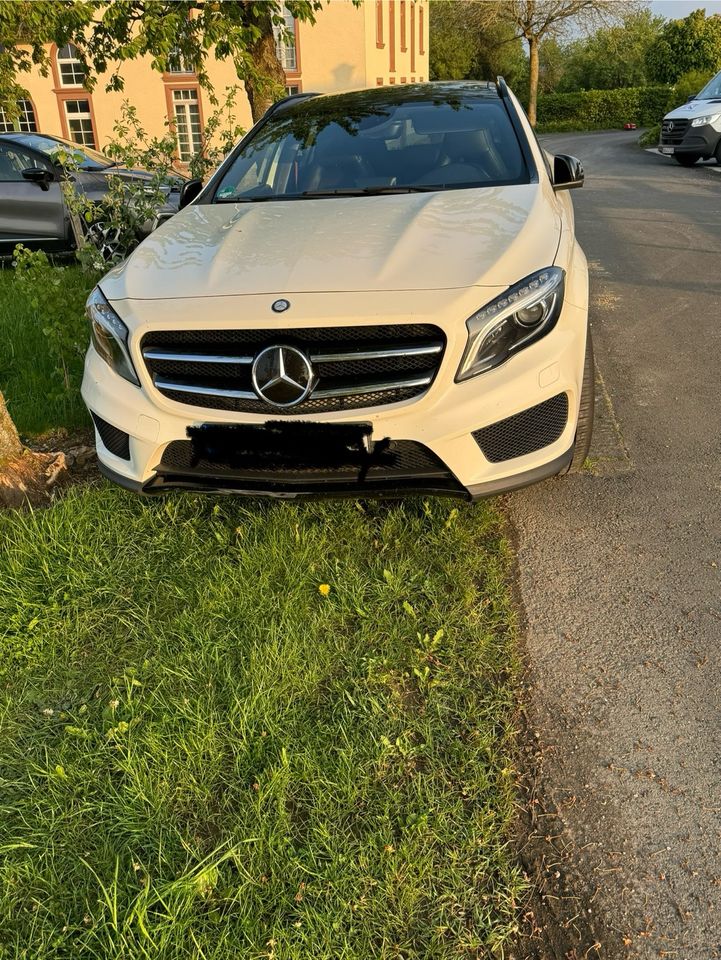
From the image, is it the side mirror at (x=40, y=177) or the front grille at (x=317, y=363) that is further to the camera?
the side mirror at (x=40, y=177)

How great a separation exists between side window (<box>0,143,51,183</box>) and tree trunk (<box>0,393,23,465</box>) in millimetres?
7059

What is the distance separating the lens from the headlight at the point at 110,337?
3.04 meters

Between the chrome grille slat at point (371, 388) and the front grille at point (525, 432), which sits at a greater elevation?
the chrome grille slat at point (371, 388)

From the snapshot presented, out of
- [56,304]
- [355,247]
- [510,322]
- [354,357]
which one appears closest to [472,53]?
[56,304]

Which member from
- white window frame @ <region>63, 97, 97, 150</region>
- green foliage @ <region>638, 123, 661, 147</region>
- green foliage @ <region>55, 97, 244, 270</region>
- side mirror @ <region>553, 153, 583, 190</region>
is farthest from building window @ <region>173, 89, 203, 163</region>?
side mirror @ <region>553, 153, 583, 190</region>

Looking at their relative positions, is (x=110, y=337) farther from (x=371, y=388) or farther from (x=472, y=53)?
(x=472, y=53)

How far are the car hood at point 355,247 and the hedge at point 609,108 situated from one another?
1820 inches

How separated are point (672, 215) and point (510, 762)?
1023 cm

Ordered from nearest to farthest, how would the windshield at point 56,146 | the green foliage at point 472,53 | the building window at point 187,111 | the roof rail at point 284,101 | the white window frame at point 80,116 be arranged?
the roof rail at point 284,101 < the windshield at point 56,146 < the building window at point 187,111 < the white window frame at point 80,116 < the green foliage at point 472,53

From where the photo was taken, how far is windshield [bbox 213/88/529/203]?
154 inches

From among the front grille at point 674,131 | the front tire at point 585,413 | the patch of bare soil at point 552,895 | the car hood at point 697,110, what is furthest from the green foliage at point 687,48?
the patch of bare soil at point 552,895

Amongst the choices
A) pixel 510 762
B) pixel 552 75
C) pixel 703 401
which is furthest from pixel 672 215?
pixel 552 75

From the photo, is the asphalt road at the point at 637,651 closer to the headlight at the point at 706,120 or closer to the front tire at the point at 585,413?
the front tire at the point at 585,413

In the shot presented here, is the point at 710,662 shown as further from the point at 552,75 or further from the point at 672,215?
the point at 552,75
